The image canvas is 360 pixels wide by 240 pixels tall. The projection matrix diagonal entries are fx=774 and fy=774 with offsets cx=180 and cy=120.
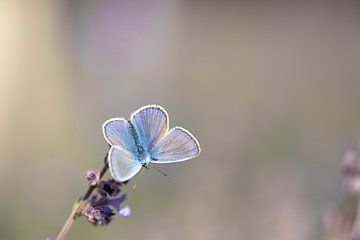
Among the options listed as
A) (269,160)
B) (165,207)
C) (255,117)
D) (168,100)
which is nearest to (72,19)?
(168,100)

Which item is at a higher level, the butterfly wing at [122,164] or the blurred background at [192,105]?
the butterfly wing at [122,164]

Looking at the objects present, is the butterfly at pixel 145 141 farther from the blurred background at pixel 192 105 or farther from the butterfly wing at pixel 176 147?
the blurred background at pixel 192 105

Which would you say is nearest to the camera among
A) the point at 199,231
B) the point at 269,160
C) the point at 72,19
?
the point at 199,231

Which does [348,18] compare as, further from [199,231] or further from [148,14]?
[199,231]

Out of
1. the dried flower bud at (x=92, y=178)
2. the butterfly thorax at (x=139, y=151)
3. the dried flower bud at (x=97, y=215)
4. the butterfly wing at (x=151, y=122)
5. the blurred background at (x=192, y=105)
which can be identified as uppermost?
the butterfly wing at (x=151, y=122)

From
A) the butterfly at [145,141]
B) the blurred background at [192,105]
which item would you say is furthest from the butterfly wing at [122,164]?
the blurred background at [192,105]

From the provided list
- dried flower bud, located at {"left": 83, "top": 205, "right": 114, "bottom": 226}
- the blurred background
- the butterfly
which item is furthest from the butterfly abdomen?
the blurred background

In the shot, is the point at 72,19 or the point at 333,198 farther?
the point at 72,19

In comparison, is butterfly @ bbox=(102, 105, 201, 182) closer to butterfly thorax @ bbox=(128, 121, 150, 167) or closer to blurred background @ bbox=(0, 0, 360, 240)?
butterfly thorax @ bbox=(128, 121, 150, 167)
